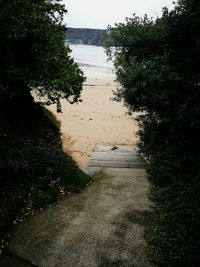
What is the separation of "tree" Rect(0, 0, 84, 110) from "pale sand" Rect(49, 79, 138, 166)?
499 centimetres

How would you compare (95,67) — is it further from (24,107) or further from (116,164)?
(24,107)

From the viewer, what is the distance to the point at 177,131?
7.73 meters

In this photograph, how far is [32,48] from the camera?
21.2 ft

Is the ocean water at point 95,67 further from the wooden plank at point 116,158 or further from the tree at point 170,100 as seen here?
the tree at point 170,100

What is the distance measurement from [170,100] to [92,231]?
3.31m

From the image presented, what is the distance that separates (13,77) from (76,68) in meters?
2.22

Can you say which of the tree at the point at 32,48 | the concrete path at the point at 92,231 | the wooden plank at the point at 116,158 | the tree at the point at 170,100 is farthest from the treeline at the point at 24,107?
the wooden plank at the point at 116,158

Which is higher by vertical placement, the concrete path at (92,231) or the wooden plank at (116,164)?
the concrete path at (92,231)

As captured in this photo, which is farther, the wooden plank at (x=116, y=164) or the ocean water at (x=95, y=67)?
the ocean water at (x=95, y=67)

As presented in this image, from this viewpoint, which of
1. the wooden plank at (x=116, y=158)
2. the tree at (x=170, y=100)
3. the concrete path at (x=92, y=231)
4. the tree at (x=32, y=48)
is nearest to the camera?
the concrete path at (x=92, y=231)

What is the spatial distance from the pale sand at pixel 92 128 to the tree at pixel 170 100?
3977 millimetres

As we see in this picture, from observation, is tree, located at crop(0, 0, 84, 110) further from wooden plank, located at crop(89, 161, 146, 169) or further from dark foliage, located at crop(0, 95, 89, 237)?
wooden plank, located at crop(89, 161, 146, 169)

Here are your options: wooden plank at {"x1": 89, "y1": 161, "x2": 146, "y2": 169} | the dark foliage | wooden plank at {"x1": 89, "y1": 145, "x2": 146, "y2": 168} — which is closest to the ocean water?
wooden plank at {"x1": 89, "y1": 145, "x2": 146, "y2": 168}

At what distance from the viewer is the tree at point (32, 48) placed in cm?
576
